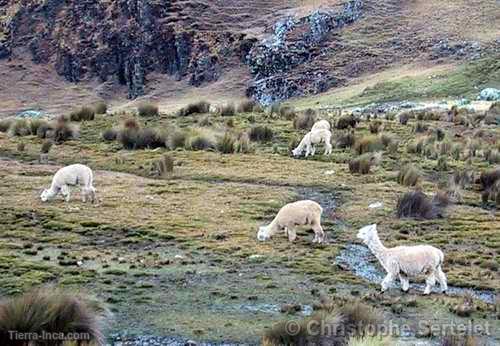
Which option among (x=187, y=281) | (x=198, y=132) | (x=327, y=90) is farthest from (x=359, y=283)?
(x=327, y=90)

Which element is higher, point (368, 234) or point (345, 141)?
point (345, 141)

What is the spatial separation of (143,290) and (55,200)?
6.12 m

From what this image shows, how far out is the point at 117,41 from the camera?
2798 inches

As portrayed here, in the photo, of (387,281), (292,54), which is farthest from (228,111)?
(292,54)

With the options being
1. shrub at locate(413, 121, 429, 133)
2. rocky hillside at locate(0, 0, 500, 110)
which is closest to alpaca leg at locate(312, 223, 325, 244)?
shrub at locate(413, 121, 429, 133)

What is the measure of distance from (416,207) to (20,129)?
54.4ft

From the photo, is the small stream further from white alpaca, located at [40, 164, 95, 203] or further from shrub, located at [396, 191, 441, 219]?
white alpaca, located at [40, 164, 95, 203]

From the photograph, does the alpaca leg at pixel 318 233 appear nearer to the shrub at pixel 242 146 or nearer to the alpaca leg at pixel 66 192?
the alpaca leg at pixel 66 192

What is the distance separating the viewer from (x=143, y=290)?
34.4 ft

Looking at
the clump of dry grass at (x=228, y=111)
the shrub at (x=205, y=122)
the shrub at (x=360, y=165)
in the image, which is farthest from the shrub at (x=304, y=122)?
the shrub at (x=360, y=165)

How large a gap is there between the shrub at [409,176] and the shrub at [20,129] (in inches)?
557

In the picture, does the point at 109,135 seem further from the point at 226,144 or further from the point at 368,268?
the point at 368,268

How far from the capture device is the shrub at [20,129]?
26.8 metres

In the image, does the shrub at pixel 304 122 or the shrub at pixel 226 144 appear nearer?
the shrub at pixel 226 144
